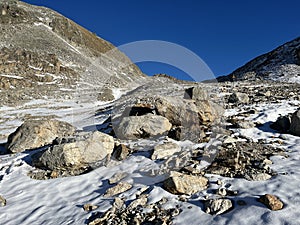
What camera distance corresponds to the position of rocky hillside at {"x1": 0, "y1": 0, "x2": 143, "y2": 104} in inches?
1922

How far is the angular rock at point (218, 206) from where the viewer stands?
550cm

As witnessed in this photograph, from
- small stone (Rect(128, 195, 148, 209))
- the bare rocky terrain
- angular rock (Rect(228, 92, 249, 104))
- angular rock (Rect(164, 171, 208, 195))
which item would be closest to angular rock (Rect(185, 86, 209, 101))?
the bare rocky terrain

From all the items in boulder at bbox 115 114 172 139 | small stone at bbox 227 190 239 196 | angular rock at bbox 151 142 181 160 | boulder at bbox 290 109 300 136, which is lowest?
small stone at bbox 227 190 239 196

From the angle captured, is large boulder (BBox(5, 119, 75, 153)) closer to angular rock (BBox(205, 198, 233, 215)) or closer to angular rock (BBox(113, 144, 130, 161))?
angular rock (BBox(113, 144, 130, 161))

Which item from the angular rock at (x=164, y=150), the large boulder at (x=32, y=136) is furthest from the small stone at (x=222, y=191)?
the large boulder at (x=32, y=136)

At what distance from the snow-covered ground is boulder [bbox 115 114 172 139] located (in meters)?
0.52

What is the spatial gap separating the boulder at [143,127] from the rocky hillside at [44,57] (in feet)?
106

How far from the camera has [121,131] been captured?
35.4 ft

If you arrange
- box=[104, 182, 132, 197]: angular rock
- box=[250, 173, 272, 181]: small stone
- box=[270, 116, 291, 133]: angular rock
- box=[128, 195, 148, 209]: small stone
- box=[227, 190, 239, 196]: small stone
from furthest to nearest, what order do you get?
box=[270, 116, 291, 133]: angular rock
box=[104, 182, 132, 197]: angular rock
box=[250, 173, 272, 181]: small stone
box=[128, 195, 148, 209]: small stone
box=[227, 190, 239, 196]: small stone

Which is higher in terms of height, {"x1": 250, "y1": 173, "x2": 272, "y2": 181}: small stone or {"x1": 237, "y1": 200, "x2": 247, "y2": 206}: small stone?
{"x1": 250, "y1": 173, "x2": 272, "y2": 181}: small stone

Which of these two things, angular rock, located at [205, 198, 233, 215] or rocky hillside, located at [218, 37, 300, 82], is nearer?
angular rock, located at [205, 198, 233, 215]

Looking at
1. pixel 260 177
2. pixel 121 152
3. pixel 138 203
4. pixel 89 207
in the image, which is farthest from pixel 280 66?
pixel 89 207

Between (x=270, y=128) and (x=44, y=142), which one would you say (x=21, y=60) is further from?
(x=270, y=128)

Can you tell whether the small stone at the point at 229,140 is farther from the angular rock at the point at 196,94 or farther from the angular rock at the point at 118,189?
the angular rock at the point at 196,94
